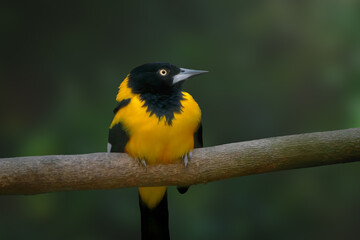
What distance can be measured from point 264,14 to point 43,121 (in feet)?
5.29

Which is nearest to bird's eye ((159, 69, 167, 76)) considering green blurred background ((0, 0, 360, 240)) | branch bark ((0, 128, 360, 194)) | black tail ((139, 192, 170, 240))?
branch bark ((0, 128, 360, 194))

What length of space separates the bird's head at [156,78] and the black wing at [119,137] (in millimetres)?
97

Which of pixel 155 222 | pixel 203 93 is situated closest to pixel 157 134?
pixel 155 222

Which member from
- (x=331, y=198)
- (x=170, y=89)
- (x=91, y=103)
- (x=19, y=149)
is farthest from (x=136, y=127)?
(x=331, y=198)

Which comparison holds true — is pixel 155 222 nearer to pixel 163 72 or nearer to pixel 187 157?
pixel 187 157

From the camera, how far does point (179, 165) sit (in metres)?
1.69

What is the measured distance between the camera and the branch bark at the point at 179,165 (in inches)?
63.6

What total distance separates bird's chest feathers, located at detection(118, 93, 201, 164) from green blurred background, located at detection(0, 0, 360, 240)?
3.05 feet

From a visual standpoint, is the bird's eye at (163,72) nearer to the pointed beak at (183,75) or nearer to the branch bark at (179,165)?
the pointed beak at (183,75)

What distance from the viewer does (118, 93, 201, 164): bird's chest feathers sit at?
1653mm

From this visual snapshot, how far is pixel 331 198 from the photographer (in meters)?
2.56

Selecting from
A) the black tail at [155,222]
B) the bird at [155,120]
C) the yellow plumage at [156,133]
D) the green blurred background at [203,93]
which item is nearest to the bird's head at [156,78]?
the bird at [155,120]

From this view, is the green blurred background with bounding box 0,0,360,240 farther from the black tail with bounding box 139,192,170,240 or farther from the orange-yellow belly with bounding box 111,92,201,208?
the orange-yellow belly with bounding box 111,92,201,208

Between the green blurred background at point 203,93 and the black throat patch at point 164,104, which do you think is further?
the green blurred background at point 203,93
